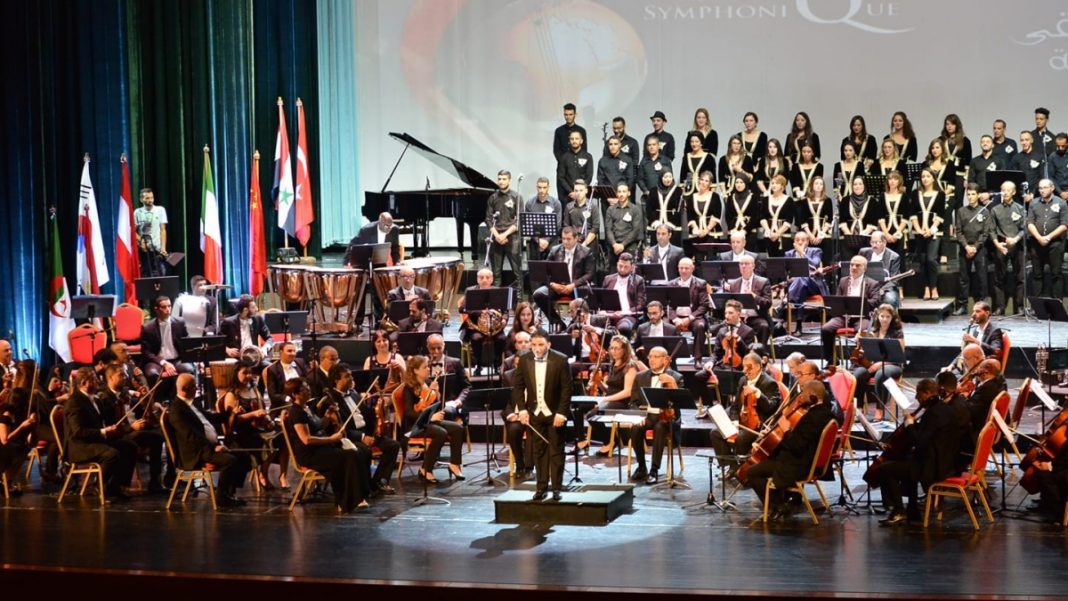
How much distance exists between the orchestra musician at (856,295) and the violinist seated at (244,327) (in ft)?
16.4

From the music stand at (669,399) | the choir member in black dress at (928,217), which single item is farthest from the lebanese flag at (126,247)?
the choir member in black dress at (928,217)

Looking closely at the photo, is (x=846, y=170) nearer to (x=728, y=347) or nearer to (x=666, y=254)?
(x=666, y=254)

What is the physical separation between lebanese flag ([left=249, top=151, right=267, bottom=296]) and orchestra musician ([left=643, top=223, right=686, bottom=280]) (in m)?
4.60

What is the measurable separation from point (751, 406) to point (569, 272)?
4.15m

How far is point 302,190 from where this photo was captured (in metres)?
16.4

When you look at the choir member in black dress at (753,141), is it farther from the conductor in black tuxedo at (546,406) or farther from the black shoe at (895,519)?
the black shoe at (895,519)

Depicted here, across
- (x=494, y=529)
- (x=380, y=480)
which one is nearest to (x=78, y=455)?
(x=380, y=480)

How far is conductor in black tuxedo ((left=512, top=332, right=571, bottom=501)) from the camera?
9047 millimetres

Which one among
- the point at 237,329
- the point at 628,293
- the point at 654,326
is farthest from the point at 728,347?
the point at 237,329

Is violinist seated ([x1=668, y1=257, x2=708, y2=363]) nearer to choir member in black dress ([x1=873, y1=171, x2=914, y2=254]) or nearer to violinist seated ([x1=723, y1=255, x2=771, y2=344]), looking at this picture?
violinist seated ([x1=723, y1=255, x2=771, y2=344])

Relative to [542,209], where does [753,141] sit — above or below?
above

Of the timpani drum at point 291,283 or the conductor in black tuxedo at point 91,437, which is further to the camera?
the timpani drum at point 291,283

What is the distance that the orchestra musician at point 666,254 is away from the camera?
549 inches

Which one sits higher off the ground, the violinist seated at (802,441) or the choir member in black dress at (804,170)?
the choir member in black dress at (804,170)
